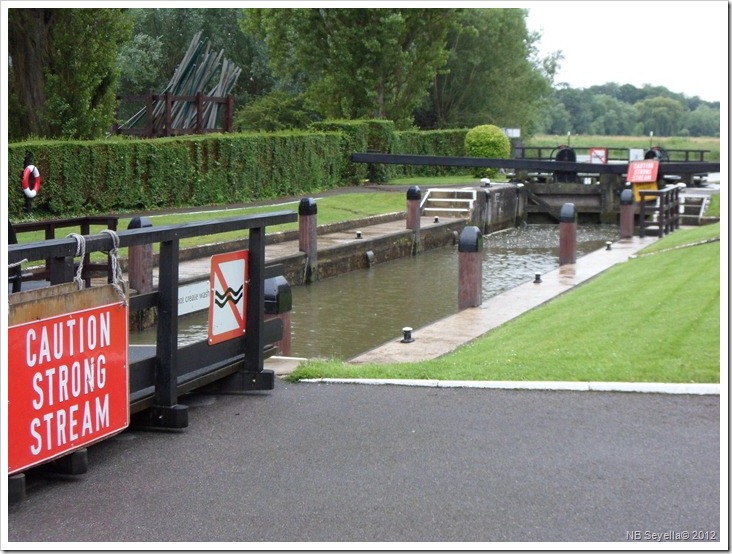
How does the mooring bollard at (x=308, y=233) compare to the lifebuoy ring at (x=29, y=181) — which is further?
the mooring bollard at (x=308, y=233)

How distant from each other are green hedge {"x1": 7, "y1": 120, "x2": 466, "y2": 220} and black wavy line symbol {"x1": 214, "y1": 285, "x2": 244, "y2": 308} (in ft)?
46.4

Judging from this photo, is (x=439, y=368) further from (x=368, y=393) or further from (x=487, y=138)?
(x=487, y=138)

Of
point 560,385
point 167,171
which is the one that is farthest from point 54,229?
point 167,171

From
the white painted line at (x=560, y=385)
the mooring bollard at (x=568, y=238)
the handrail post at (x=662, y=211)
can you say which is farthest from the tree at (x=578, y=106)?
the white painted line at (x=560, y=385)

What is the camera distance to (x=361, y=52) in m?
A: 41.6

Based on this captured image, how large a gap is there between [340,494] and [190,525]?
78 centimetres

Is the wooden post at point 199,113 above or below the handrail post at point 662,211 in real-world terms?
above

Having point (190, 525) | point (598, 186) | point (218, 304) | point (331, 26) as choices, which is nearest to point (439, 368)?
point (218, 304)

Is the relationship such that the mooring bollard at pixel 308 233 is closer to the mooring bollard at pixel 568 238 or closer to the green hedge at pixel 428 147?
the mooring bollard at pixel 568 238

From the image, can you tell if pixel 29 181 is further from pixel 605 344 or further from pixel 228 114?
pixel 228 114

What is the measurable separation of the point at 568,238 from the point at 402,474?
15.1 m

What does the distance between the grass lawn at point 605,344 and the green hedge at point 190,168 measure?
1233cm

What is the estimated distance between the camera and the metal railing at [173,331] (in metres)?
5.72

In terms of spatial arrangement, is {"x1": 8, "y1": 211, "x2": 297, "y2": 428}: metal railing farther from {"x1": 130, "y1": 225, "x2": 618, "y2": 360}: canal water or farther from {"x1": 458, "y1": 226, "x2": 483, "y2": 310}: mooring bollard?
{"x1": 458, "y1": 226, "x2": 483, "y2": 310}: mooring bollard
